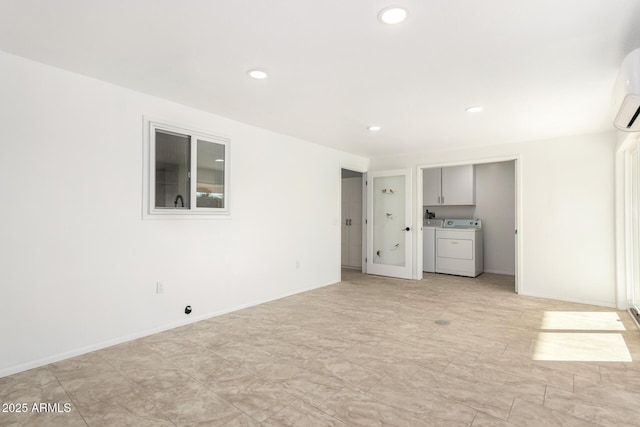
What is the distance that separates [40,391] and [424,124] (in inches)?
171

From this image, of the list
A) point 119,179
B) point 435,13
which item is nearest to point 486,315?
point 435,13

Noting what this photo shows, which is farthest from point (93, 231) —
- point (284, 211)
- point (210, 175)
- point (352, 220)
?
point (352, 220)

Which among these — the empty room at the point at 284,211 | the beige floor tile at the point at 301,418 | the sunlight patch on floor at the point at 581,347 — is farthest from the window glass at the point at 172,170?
the sunlight patch on floor at the point at 581,347

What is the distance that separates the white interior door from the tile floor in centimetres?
238

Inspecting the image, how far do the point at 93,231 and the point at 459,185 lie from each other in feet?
20.5

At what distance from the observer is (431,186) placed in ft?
23.2

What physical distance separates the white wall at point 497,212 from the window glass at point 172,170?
574 centimetres

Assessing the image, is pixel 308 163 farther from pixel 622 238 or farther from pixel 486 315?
pixel 622 238

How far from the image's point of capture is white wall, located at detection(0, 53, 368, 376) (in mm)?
2449

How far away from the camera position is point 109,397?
2109 mm

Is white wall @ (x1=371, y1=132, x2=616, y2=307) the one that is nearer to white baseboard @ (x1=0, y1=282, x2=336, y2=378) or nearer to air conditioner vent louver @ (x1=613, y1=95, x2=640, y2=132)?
air conditioner vent louver @ (x1=613, y1=95, x2=640, y2=132)

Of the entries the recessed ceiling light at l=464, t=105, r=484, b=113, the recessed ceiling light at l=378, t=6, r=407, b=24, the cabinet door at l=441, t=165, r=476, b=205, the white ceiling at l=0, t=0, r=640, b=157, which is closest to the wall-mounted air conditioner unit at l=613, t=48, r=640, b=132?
the white ceiling at l=0, t=0, r=640, b=157

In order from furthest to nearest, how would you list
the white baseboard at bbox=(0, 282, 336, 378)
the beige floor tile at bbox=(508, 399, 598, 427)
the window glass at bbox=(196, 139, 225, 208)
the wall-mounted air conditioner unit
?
the window glass at bbox=(196, 139, 225, 208) < the white baseboard at bbox=(0, 282, 336, 378) < the wall-mounted air conditioner unit < the beige floor tile at bbox=(508, 399, 598, 427)

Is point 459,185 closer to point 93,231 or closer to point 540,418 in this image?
point 540,418
